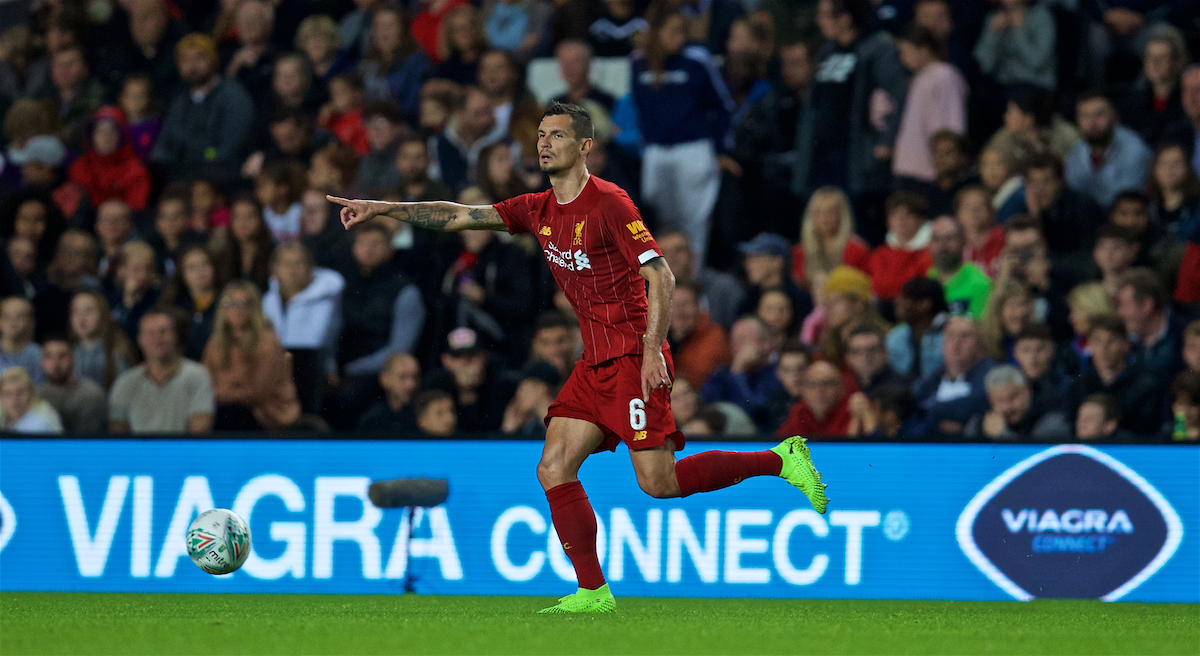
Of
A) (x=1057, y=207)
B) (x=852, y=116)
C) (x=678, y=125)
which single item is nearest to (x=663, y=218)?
(x=678, y=125)

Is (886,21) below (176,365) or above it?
above

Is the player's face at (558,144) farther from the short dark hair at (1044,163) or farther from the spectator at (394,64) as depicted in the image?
the spectator at (394,64)

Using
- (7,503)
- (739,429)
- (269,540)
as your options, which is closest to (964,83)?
(739,429)

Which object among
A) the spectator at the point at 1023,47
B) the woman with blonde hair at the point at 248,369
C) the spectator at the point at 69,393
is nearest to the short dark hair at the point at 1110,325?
the spectator at the point at 1023,47

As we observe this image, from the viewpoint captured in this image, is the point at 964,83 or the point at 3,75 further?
the point at 3,75

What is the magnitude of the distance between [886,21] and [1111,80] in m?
1.70

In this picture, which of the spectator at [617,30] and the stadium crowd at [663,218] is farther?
the spectator at [617,30]

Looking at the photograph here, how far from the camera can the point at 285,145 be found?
11.4m

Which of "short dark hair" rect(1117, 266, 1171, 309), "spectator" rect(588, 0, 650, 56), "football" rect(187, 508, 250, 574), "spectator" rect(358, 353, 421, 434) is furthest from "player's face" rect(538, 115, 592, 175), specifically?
"spectator" rect(588, 0, 650, 56)

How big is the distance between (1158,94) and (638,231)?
5.89 metres

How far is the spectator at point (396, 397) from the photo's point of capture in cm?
920

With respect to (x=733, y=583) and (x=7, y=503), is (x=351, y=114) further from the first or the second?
(x=733, y=583)

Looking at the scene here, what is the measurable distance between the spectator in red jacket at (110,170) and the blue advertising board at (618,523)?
383cm

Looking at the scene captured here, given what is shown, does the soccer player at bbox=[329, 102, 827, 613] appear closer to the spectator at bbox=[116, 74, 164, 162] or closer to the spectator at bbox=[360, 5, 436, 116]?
the spectator at bbox=[360, 5, 436, 116]
